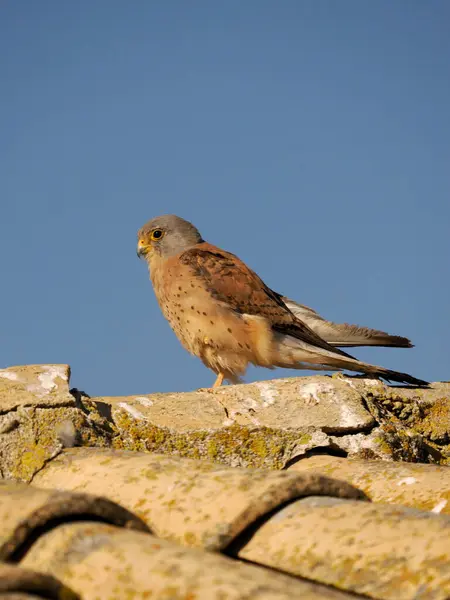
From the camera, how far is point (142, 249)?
6.39 metres

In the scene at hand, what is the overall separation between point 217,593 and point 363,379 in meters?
2.64

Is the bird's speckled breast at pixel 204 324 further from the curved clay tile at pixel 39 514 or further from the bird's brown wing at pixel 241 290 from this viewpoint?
the curved clay tile at pixel 39 514

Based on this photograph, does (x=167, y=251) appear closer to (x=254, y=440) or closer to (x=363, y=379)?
(x=363, y=379)

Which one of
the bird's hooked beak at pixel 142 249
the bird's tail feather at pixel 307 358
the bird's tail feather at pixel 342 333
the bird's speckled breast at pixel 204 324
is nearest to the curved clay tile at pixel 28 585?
the bird's tail feather at pixel 307 358

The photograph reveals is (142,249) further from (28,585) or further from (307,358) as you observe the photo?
(28,585)

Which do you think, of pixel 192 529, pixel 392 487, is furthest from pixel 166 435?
pixel 192 529

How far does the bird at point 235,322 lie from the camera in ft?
18.8

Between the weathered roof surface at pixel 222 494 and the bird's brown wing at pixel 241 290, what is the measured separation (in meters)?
2.02

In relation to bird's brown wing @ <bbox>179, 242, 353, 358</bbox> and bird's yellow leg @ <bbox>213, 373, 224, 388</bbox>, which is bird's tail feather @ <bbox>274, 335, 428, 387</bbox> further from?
bird's yellow leg @ <bbox>213, 373, 224, 388</bbox>

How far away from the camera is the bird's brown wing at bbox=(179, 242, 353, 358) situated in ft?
19.0

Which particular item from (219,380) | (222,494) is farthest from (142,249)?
(222,494)

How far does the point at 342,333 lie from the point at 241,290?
0.78 meters

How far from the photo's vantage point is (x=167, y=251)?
627 cm

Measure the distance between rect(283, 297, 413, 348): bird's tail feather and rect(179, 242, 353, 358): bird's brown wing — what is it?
0.10m
